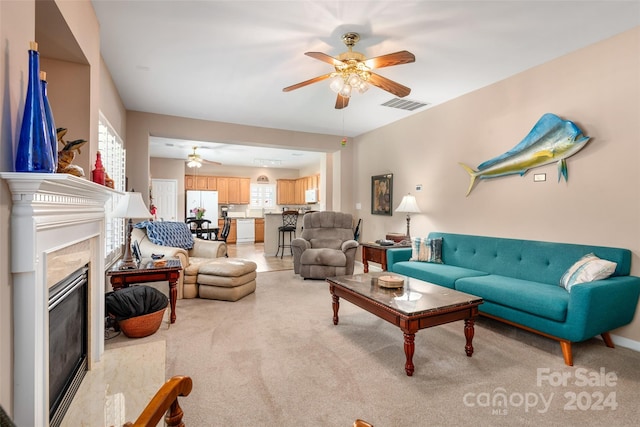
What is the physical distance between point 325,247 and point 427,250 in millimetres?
1783

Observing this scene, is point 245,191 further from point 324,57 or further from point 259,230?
point 324,57

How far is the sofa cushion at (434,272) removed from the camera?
3.28 meters

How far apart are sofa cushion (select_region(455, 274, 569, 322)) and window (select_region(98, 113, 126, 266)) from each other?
12.0 ft

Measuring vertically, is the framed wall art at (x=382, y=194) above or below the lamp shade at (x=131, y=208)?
above

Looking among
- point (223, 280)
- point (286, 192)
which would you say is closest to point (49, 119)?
point (223, 280)

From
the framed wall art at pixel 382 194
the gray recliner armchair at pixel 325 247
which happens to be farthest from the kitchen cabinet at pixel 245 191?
the framed wall art at pixel 382 194

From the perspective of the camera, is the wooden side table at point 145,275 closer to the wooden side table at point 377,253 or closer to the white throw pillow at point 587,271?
the wooden side table at point 377,253

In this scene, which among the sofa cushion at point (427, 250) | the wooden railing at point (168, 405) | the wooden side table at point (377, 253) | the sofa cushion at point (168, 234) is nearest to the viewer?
the wooden railing at point (168, 405)

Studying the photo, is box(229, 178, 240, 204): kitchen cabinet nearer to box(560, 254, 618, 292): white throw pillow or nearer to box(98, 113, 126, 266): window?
box(98, 113, 126, 266): window

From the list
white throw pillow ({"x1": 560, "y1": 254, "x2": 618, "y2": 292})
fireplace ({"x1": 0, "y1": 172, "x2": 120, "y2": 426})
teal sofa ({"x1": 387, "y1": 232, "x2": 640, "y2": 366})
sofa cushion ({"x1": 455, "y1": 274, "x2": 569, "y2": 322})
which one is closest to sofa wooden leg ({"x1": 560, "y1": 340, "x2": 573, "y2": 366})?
teal sofa ({"x1": 387, "y1": 232, "x2": 640, "y2": 366})

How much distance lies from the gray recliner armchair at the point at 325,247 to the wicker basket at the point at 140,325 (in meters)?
2.41

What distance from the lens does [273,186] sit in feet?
35.4

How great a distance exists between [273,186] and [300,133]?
501 centimetres

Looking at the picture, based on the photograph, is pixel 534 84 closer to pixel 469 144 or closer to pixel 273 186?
pixel 469 144
